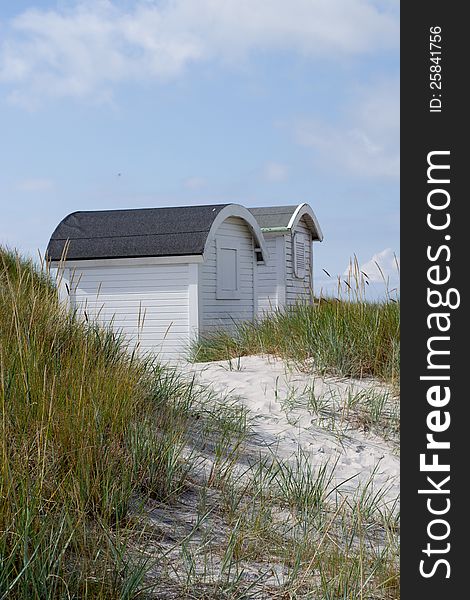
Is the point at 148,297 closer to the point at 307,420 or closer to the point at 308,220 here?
the point at 308,220

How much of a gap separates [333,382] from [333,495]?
2.35 meters

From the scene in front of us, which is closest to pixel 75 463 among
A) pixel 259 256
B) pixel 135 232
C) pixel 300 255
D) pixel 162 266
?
pixel 162 266

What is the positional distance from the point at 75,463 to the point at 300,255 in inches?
728

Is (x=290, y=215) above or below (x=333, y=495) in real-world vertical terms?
above

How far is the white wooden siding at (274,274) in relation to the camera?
827 inches

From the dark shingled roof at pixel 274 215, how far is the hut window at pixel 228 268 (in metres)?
→ 4.19

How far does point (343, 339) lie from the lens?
795 cm

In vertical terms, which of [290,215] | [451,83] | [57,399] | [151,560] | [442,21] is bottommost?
[151,560]

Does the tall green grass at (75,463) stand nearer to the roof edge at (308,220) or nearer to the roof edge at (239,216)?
Answer: the roof edge at (239,216)

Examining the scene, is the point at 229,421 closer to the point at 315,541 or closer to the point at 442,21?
the point at 315,541

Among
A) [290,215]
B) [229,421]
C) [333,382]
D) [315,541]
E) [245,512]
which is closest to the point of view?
[315,541]

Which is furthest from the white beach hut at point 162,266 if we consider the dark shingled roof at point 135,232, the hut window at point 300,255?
the hut window at point 300,255

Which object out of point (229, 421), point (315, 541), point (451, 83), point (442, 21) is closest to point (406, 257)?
point (451, 83)

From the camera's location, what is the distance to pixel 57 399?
4.48 m
